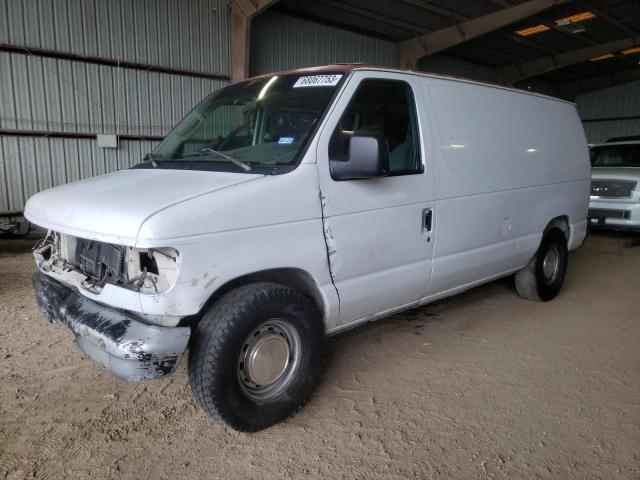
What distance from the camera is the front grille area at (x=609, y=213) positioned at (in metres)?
8.87

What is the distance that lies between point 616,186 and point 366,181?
785cm

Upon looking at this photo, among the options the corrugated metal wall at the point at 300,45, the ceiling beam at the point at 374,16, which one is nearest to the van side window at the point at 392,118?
the corrugated metal wall at the point at 300,45

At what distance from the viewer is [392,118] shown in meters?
3.45

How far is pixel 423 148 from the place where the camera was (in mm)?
3498

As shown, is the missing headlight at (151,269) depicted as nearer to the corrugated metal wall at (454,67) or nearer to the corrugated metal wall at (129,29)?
the corrugated metal wall at (129,29)

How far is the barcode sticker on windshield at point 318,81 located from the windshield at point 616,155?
8.96 m

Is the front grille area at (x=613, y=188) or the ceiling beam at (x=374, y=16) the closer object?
the front grille area at (x=613, y=188)

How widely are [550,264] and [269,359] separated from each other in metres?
3.73

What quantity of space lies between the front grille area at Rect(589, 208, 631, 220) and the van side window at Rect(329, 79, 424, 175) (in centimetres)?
719

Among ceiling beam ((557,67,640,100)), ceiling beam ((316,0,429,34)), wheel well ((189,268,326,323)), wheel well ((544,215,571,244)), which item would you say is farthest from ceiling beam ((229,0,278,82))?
ceiling beam ((557,67,640,100))

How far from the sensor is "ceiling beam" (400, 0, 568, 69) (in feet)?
44.7

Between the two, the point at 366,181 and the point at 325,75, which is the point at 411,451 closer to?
the point at 366,181

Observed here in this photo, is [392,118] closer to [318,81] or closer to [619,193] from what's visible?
[318,81]

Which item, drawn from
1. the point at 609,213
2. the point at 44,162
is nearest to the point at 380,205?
the point at 609,213
